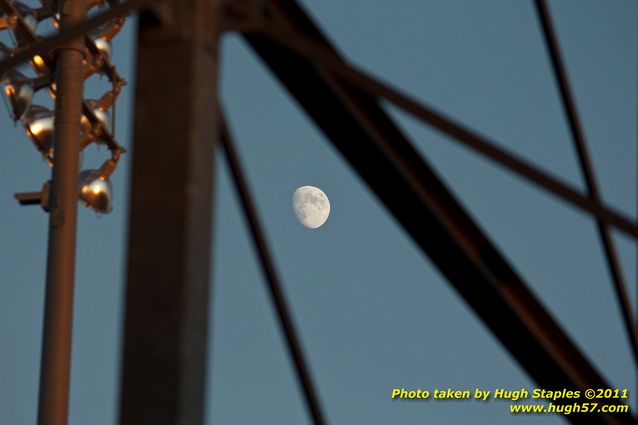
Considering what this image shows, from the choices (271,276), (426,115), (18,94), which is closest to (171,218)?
(426,115)

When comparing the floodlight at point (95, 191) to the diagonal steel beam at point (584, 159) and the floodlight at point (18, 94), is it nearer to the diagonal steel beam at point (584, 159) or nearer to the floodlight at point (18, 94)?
the floodlight at point (18, 94)

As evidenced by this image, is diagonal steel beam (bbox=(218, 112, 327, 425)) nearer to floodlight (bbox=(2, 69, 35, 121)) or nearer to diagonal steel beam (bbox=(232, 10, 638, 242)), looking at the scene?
diagonal steel beam (bbox=(232, 10, 638, 242))

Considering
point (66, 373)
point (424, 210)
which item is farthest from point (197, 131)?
point (66, 373)

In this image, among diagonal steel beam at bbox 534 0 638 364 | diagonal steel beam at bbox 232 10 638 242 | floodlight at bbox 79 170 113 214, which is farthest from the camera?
floodlight at bbox 79 170 113 214

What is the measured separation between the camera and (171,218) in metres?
3.53

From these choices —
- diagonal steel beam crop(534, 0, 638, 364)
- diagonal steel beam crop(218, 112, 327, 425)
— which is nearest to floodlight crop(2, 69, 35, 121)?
diagonal steel beam crop(218, 112, 327, 425)

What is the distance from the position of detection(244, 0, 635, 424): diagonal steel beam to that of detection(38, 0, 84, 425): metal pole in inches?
171

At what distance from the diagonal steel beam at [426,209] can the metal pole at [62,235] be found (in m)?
4.33

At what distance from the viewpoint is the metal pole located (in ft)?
29.0

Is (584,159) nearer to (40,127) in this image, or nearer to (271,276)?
(271,276)

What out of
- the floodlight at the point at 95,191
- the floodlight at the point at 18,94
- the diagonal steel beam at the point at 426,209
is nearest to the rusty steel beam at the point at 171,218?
the diagonal steel beam at the point at 426,209

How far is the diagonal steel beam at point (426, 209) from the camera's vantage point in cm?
467

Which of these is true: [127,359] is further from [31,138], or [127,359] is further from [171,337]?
[31,138]

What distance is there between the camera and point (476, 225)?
16.9 feet
